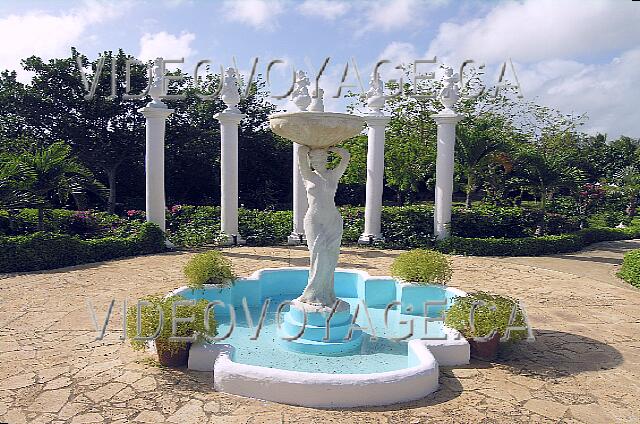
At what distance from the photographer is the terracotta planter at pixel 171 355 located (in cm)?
568

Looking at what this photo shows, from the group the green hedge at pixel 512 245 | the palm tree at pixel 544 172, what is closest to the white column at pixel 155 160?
the green hedge at pixel 512 245

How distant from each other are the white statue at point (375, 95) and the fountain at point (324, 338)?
7.81 metres

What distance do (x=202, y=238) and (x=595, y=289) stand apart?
10.3m

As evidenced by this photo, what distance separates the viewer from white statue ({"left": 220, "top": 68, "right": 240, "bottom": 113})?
14.8 m

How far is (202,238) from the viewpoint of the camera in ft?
48.6

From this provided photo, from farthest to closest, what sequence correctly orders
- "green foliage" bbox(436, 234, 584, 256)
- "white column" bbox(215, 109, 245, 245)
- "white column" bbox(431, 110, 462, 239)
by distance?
"white column" bbox(215, 109, 245, 245)
"white column" bbox(431, 110, 462, 239)
"green foliage" bbox(436, 234, 584, 256)

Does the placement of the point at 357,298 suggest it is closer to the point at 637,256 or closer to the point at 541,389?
the point at 541,389

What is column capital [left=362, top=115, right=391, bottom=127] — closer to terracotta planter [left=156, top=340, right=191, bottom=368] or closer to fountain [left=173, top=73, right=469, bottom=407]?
fountain [left=173, top=73, right=469, bottom=407]

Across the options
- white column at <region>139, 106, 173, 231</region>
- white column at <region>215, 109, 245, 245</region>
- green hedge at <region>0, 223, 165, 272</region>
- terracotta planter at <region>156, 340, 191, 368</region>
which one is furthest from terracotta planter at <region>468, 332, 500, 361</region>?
white column at <region>139, 106, 173, 231</region>

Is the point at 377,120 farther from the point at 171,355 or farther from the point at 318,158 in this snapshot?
the point at 171,355

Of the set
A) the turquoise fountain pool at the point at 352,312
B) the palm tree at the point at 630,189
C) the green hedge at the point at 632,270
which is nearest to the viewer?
the turquoise fountain pool at the point at 352,312

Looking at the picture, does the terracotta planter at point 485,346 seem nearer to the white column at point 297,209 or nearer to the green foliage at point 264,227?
the white column at point 297,209

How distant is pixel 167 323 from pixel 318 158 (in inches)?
114

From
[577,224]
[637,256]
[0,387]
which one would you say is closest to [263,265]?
[0,387]
